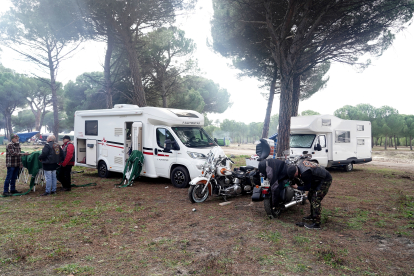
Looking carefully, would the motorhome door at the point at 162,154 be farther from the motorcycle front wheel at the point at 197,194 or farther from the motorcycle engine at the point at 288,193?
the motorcycle engine at the point at 288,193

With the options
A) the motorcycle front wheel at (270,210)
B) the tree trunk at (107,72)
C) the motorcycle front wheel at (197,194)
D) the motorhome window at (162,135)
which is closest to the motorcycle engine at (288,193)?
the motorcycle front wheel at (270,210)

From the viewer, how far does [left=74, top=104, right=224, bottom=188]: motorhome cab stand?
8352mm

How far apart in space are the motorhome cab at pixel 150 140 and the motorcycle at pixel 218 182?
3.51 ft

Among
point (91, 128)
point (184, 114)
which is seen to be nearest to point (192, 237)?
point (184, 114)

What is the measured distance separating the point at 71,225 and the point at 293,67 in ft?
27.7

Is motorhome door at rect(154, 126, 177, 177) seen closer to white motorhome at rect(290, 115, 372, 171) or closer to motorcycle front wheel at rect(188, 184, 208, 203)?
motorcycle front wheel at rect(188, 184, 208, 203)

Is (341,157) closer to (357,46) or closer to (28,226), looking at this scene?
(357,46)

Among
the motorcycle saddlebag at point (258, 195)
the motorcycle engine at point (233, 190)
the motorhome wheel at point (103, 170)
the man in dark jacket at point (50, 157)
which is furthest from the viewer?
the motorhome wheel at point (103, 170)

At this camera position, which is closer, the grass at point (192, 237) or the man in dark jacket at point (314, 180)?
the grass at point (192, 237)

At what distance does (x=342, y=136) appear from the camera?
12789 mm

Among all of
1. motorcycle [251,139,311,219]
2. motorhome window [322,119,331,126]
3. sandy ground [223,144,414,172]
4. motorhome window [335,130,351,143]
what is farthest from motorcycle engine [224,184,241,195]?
sandy ground [223,144,414,172]

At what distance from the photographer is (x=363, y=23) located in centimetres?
1104

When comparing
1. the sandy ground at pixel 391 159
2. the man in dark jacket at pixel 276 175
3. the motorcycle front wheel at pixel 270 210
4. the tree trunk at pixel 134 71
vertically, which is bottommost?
Answer: the sandy ground at pixel 391 159

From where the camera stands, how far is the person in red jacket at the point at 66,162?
7582mm
